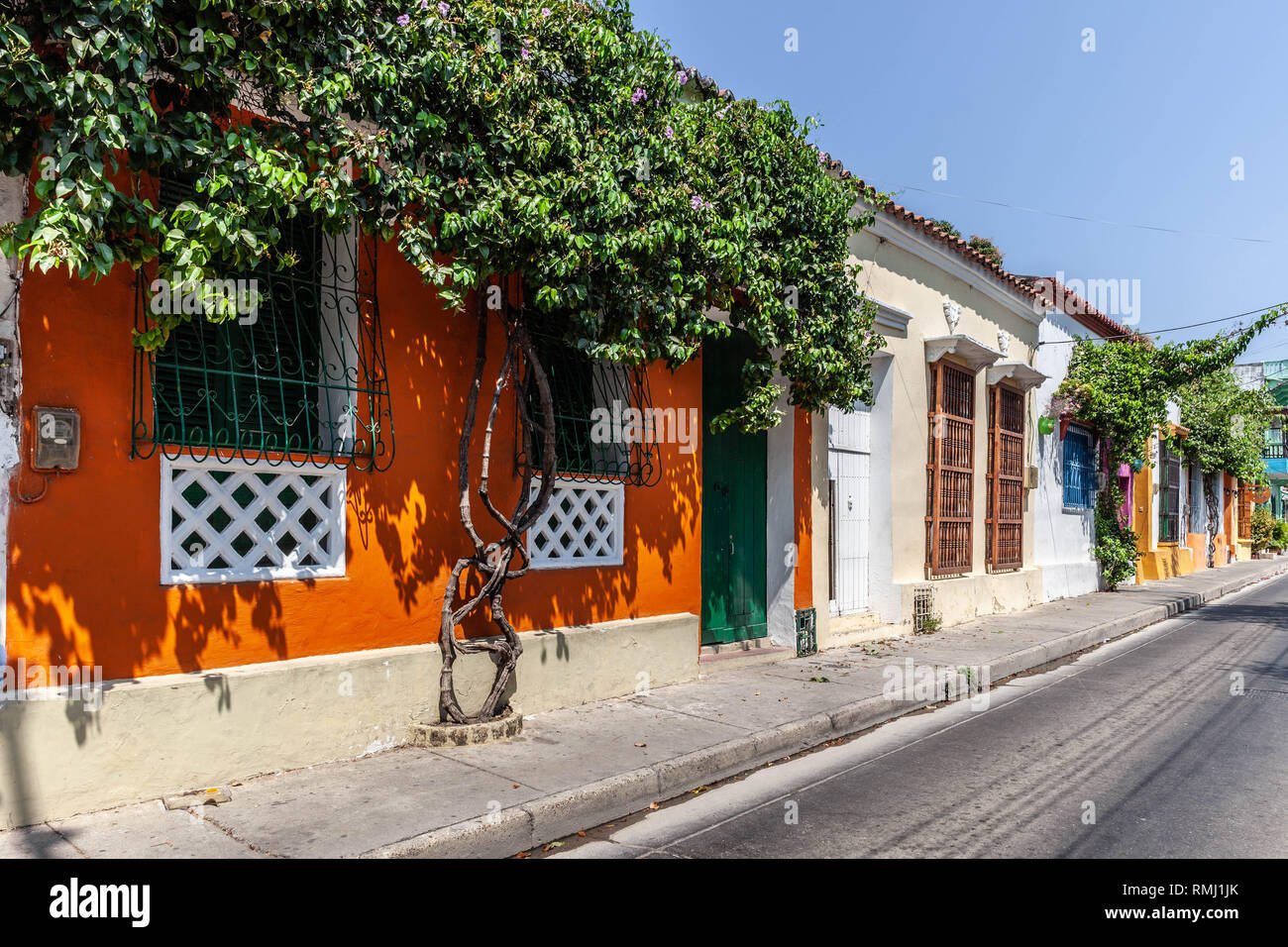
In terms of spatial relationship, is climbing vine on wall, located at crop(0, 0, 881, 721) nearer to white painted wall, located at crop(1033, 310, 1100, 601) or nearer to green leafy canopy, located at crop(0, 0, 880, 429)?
green leafy canopy, located at crop(0, 0, 880, 429)

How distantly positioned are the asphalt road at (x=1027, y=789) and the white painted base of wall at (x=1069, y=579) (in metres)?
7.32

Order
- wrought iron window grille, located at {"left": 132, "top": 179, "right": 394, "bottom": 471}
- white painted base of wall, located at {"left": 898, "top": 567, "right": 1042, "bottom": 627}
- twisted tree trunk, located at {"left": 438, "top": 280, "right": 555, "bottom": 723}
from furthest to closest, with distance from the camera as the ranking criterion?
white painted base of wall, located at {"left": 898, "top": 567, "right": 1042, "bottom": 627} < twisted tree trunk, located at {"left": 438, "top": 280, "right": 555, "bottom": 723} < wrought iron window grille, located at {"left": 132, "top": 179, "right": 394, "bottom": 471}

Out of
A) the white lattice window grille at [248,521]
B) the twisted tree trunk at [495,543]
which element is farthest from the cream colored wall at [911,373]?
the white lattice window grille at [248,521]

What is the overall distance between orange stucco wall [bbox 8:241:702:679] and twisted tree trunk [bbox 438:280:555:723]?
0.47ft

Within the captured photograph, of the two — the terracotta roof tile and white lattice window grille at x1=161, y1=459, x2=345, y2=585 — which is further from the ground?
the terracotta roof tile

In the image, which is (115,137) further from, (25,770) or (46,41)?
(25,770)

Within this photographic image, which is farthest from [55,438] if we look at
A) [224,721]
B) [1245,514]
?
[1245,514]

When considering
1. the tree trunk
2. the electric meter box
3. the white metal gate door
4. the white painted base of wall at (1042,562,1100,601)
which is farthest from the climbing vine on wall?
the tree trunk

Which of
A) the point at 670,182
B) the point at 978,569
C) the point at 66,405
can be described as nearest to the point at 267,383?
the point at 66,405

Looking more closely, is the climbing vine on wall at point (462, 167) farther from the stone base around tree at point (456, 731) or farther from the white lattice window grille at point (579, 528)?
the white lattice window grille at point (579, 528)

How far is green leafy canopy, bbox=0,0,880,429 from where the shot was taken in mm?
3717

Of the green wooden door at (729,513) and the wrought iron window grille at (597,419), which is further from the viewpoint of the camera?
the green wooden door at (729,513)

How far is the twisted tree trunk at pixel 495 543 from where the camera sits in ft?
18.9

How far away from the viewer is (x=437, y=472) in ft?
19.5
